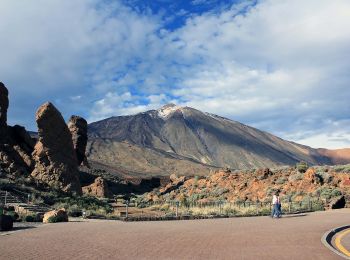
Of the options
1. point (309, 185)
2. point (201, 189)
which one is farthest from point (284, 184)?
point (201, 189)

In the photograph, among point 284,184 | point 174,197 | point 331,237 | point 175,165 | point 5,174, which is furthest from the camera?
point 175,165

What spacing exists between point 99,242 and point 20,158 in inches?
1109

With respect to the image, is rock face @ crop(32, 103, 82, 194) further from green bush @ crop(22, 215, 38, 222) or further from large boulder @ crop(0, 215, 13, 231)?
large boulder @ crop(0, 215, 13, 231)

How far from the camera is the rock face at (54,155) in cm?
3381

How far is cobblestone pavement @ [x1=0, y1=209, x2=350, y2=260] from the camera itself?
10.2 m

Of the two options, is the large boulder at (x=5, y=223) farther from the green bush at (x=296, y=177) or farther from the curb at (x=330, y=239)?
the green bush at (x=296, y=177)

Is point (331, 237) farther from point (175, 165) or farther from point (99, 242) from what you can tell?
point (175, 165)

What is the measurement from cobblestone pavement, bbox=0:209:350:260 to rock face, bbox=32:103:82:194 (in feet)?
60.9

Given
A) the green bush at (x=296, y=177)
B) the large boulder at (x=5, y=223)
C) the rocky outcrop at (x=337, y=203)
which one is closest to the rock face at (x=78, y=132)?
the green bush at (x=296, y=177)

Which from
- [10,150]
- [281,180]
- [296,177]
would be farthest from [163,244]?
[281,180]

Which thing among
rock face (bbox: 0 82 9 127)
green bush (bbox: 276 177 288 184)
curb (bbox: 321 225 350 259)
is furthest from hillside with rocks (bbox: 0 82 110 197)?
curb (bbox: 321 225 350 259)

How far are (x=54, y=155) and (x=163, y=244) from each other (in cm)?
2390

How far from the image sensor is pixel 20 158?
38250 mm

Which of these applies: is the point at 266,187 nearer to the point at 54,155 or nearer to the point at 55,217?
the point at 54,155
